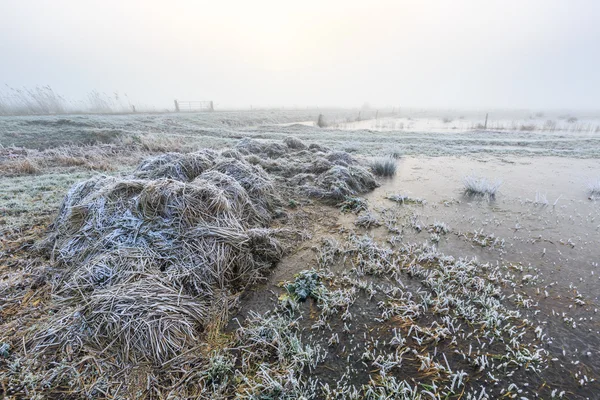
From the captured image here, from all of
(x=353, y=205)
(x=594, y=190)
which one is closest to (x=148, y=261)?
(x=353, y=205)

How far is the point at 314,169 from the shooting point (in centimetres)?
676

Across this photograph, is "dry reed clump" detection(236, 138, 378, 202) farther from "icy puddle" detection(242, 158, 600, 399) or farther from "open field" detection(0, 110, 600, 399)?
"icy puddle" detection(242, 158, 600, 399)

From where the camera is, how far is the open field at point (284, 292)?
1.76 meters

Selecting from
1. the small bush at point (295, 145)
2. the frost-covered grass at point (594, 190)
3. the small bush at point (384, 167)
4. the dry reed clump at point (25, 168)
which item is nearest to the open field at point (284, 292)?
the frost-covered grass at point (594, 190)

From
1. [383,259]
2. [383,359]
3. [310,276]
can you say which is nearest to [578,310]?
[383,259]

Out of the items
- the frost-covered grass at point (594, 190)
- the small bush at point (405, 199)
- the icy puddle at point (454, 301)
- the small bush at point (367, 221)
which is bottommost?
the icy puddle at point (454, 301)

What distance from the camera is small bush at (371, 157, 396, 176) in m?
6.76

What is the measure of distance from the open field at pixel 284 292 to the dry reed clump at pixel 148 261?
0.6 inches

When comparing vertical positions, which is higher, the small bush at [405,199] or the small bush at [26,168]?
the small bush at [26,168]

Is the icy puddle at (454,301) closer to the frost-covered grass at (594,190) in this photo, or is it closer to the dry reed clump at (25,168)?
the frost-covered grass at (594,190)

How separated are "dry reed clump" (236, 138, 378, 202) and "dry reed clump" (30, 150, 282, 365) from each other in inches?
77.8

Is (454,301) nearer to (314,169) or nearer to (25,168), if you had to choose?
(314,169)

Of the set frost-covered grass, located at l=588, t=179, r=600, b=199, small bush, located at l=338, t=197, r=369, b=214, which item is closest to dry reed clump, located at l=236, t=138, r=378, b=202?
small bush, located at l=338, t=197, r=369, b=214

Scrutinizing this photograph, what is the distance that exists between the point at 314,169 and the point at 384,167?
6.40 ft
